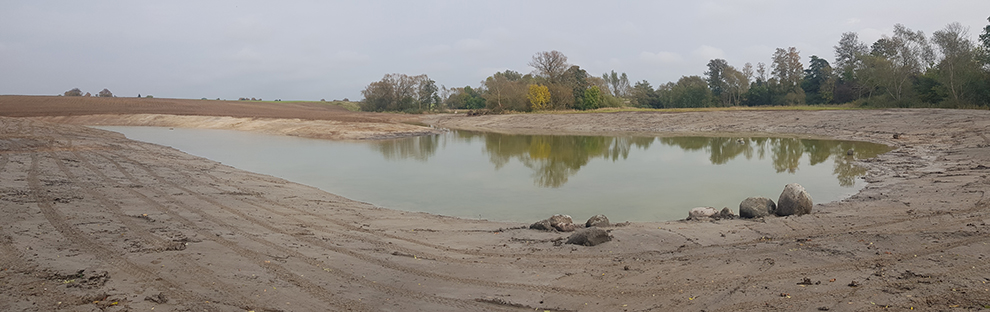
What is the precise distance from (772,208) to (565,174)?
7114 millimetres

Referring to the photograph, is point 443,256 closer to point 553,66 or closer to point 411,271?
point 411,271

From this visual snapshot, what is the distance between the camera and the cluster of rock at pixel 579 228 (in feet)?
20.5

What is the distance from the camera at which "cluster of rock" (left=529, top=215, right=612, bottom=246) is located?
6.24 m

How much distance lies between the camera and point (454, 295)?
4605 mm

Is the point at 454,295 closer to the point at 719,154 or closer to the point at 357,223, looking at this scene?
the point at 357,223

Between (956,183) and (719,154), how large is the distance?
34.2 ft

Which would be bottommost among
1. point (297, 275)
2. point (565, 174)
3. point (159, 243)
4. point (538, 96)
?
point (565, 174)

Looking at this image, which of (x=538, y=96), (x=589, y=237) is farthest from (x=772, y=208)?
(x=538, y=96)

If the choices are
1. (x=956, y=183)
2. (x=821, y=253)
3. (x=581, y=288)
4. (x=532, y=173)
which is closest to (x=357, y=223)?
(x=581, y=288)

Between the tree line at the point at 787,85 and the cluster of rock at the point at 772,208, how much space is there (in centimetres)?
2911

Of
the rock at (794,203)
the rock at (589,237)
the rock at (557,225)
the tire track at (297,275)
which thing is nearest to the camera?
the tire track at (297,275)

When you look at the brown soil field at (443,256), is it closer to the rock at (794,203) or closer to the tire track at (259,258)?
the tire track at (259,258)

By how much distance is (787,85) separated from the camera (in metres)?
56.5

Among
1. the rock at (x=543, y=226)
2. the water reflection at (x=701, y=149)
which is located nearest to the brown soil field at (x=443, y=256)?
the rock at (x=543, y=226)
